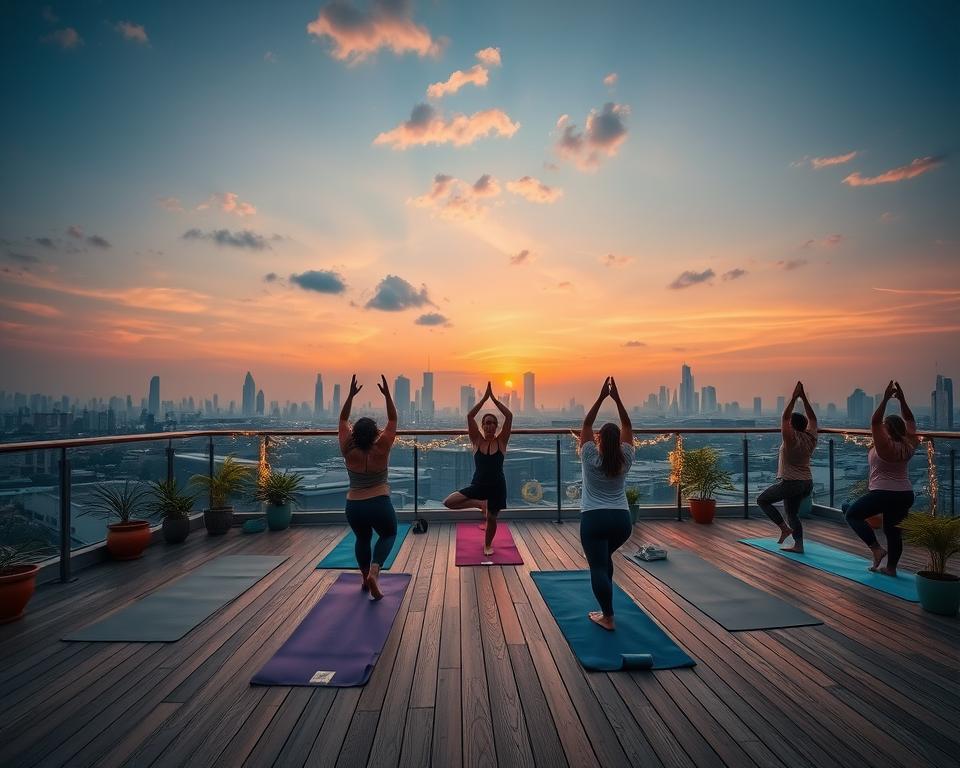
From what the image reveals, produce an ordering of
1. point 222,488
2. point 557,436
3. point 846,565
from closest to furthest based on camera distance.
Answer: point 846,565 → point 222,488 → point 557,436

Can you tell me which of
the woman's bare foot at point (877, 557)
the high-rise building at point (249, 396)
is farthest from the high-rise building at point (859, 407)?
the high-rise building at point (249, 396)

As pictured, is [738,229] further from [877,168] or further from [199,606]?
[199,606]

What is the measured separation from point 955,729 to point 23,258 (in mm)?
12211

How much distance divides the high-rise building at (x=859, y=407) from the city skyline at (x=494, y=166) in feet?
1.46

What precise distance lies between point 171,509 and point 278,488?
1223 millimetres

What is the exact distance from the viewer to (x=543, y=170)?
760 centimetres

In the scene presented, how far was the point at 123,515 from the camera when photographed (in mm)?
4984

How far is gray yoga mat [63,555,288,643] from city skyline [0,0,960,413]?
9.28 ft

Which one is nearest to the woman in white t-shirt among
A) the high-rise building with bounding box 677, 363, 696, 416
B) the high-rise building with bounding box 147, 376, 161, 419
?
the high-rise building with bounding box 677, 363, 696, 416

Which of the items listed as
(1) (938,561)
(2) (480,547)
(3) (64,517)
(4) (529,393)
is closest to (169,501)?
(3) (64,517)

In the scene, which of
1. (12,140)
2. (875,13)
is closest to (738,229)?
(875,13)

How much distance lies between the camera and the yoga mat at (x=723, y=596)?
10.5ft

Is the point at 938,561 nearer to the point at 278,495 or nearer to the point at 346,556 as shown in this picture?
the point at 346,556

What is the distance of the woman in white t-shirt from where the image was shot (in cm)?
299
